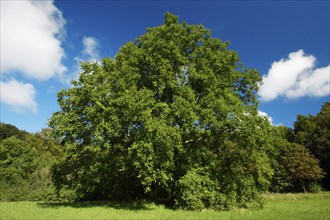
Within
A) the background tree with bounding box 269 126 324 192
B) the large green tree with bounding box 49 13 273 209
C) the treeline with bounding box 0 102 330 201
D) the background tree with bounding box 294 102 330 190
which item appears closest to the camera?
the large green tree with bounding box 49 13 273 209

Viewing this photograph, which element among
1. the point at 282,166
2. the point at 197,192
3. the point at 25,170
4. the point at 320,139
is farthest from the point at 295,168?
the point at 25,170

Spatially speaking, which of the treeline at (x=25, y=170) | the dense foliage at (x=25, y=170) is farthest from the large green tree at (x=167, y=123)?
the dense foliage at (x=25, y=170)

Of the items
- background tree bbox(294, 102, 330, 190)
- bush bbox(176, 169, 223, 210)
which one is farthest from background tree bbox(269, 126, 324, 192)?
bush bbox(176, 169, 223, 210)

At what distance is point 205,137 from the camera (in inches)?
1013

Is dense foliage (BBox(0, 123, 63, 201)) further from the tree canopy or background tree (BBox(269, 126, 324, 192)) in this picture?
background tree (BBox(269, 126, 324, 192))

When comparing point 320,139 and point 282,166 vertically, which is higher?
point 320,139

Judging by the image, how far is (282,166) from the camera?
46188mm

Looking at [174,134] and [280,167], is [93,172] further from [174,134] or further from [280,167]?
[280,167]

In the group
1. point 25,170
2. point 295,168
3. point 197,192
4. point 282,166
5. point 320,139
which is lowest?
point 197,192

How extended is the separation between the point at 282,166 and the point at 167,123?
31.7 meters

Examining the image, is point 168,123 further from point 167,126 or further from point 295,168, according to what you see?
point 295,168

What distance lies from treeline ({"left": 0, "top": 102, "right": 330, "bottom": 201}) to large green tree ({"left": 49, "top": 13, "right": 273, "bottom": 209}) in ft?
40.5

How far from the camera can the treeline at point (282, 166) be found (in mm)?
38575

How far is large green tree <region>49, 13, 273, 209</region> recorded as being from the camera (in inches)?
853
